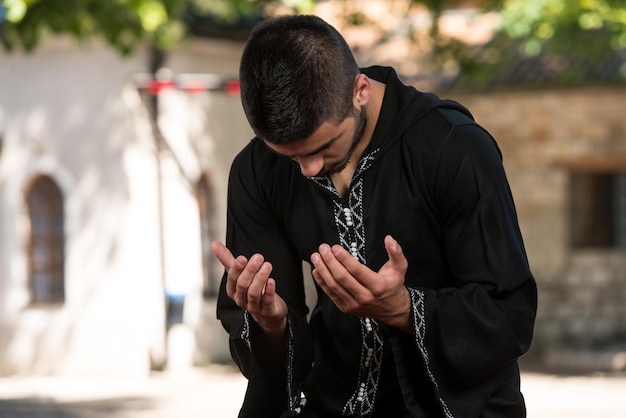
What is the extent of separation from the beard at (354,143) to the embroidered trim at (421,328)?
361mm

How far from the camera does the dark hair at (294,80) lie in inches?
120

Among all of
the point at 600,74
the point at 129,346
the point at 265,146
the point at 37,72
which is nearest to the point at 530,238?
the point at 600,74

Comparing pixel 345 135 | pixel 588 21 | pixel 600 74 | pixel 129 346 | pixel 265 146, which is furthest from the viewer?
pixel 600 74

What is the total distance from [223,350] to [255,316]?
15088 millimetres

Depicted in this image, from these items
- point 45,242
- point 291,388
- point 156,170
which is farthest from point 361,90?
point 45,242

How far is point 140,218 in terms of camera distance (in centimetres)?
1752

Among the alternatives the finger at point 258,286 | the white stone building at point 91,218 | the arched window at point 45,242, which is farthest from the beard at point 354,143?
the arched window at point 45,242

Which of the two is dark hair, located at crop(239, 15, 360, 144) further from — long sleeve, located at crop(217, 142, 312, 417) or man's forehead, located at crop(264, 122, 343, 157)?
long sleeve, located at crop(217, 142, 312, 417)

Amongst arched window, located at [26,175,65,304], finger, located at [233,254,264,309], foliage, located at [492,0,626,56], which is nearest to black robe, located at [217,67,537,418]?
finger, located at [233,254,264,309]

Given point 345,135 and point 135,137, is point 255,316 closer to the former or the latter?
point 345,135

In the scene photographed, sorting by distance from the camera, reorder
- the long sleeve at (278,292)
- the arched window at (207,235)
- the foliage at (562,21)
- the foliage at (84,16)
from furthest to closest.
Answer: the arched window at (207,235) → the foliage at (562,21) → the foliage at (84,16) → the long sleeve at (278,292)

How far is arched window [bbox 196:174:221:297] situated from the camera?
18.2 metres

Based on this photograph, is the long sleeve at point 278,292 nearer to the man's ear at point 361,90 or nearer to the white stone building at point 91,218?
the man's ear at point 361,90

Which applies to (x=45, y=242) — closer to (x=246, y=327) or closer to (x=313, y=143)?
(x=246, y=327)
